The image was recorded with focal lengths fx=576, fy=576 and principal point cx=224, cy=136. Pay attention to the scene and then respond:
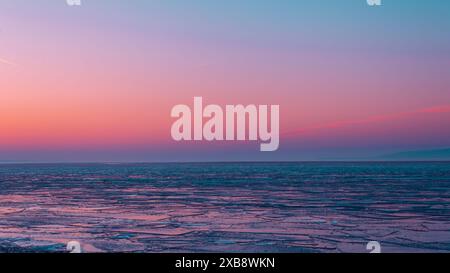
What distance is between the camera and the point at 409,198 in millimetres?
19656

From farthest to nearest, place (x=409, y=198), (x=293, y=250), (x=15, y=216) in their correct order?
1. (x=409, y=198)
2. (x=15, y=216)
3. (x=293, y=250)

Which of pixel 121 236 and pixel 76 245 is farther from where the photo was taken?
pixel 121 236

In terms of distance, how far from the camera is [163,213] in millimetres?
14953

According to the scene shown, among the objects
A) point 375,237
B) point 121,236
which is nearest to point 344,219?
point 375,237

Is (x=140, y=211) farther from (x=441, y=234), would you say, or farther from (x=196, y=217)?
(x=441, y=234)

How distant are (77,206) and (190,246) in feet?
28.2

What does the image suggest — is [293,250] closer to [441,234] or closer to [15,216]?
[441,234]

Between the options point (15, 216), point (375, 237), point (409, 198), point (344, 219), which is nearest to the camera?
point (375, 237)

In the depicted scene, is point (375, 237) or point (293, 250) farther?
point (375, 237)
